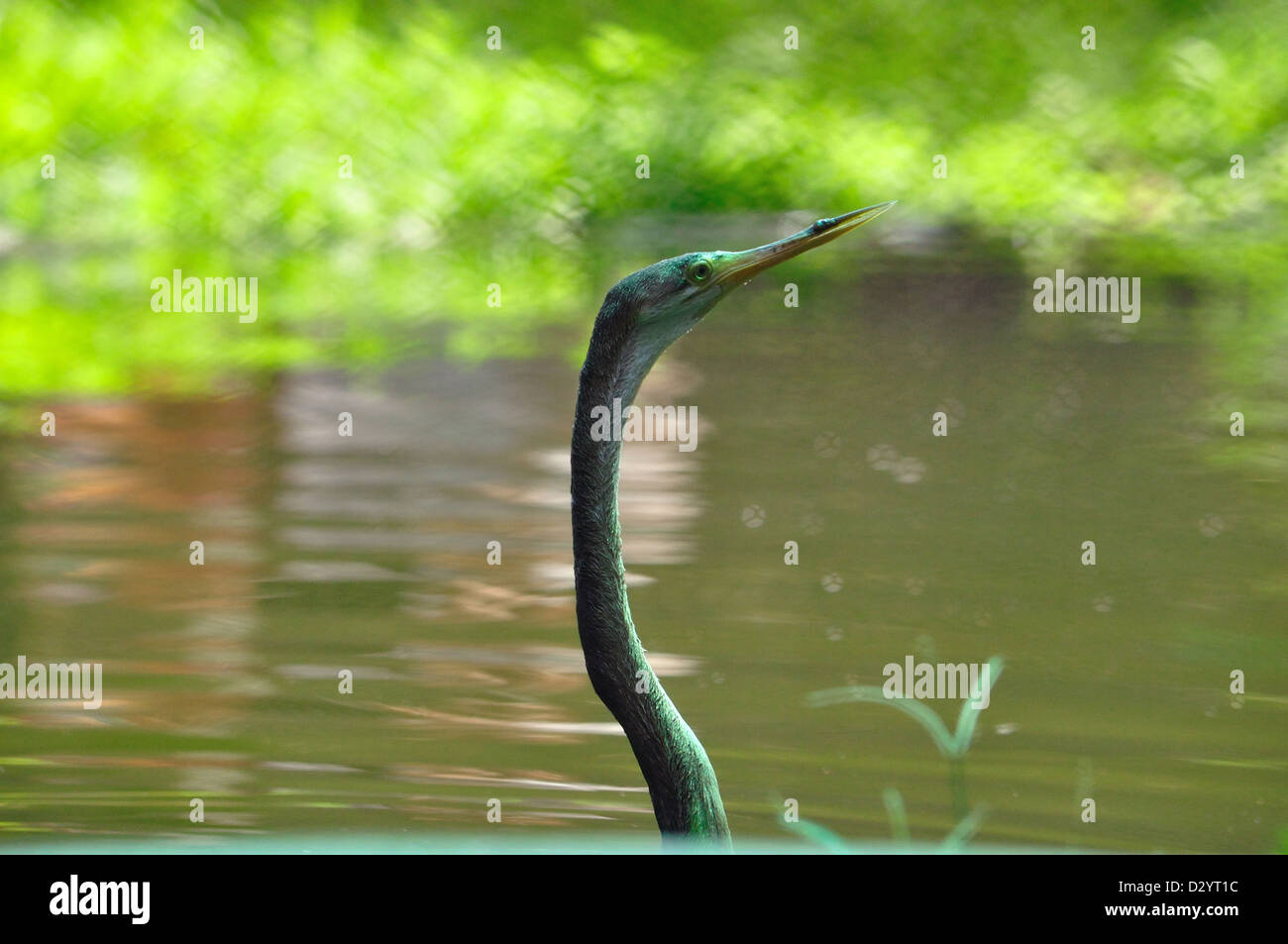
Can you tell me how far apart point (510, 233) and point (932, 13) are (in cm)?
436

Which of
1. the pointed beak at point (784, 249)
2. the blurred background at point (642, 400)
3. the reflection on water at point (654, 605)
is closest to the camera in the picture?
the pointed beak at point (784, 249)

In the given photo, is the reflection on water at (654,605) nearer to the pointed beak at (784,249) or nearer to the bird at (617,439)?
the bird at (617,439)

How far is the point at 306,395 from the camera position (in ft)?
25.9

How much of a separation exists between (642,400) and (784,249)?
219 inches

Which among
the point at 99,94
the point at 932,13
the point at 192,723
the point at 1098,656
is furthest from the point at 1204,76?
the point at 192,723

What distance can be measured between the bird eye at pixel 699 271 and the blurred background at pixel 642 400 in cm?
132

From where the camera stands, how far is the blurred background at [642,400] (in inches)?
139

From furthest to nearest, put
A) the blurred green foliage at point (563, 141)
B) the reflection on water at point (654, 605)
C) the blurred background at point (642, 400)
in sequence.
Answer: the blurred green foliage at point (563, 141), the blurred background at point (642, 400), the reflection on water at point (654, 605)

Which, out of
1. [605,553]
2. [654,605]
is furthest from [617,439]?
[654,605]

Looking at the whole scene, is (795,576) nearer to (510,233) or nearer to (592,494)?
(592,494)

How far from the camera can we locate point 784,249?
2068 millimetres

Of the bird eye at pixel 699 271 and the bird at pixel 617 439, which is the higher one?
the bird eye at pixel 699 271

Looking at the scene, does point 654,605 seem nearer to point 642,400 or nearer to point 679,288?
point 679,288

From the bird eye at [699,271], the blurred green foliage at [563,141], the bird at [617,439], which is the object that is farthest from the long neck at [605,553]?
the blurred green foliage at [563,141]
